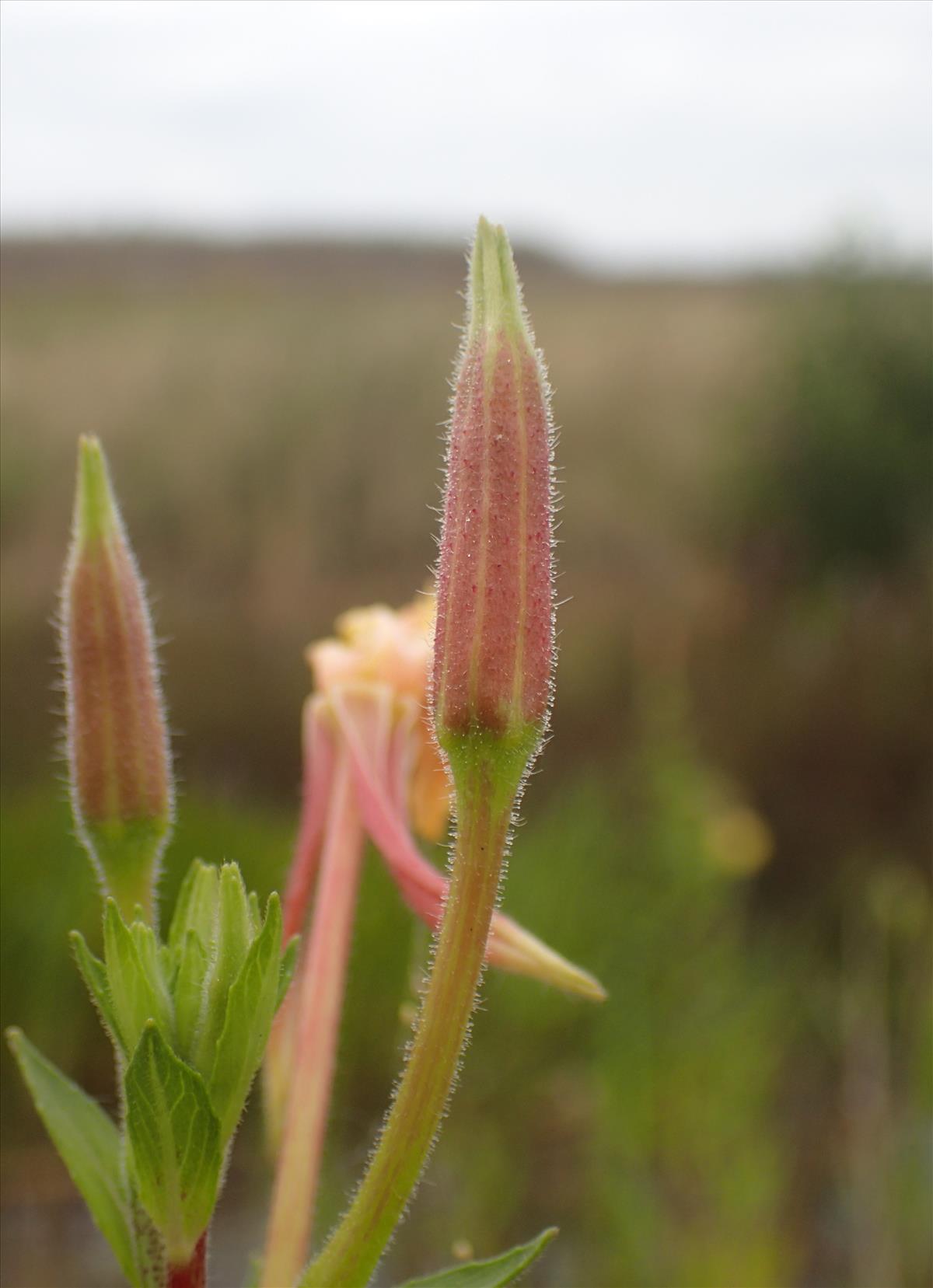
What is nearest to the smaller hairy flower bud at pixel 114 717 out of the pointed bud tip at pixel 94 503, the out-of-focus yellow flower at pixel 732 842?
the pointed bud tip at pixel 94 503

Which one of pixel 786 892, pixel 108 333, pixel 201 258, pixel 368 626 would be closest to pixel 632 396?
pixel 108 333

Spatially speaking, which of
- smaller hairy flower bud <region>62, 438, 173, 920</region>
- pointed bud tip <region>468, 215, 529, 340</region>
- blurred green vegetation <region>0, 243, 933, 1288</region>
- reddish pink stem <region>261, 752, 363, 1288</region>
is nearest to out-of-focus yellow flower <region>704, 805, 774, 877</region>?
blurred green vegetation <region>0, 243, 933, 1288</region>

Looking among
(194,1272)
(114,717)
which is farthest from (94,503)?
(194,1272)

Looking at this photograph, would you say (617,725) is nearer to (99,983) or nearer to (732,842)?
(732,842)

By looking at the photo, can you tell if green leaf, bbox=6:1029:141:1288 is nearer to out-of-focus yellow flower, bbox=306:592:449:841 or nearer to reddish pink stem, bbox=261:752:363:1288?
reddish pink stem, bbox=261:752:363:1288

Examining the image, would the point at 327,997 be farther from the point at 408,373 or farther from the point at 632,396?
the point at 632,396

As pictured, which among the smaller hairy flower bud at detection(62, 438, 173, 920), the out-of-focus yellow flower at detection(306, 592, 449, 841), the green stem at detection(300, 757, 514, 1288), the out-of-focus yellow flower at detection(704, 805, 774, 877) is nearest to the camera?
the green stem at detection(300, 757, 514, 1288)
